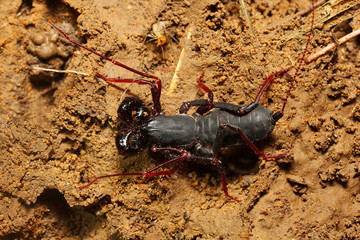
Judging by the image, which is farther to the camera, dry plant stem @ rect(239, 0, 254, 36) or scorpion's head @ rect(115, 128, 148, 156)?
dry plant stem @ rect(239, 0, 254, 36)

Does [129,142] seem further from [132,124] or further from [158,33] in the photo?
[158,33]

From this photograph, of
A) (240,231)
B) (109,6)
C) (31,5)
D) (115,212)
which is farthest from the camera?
(31,5)

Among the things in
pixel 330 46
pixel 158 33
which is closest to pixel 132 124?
pixel 158 33

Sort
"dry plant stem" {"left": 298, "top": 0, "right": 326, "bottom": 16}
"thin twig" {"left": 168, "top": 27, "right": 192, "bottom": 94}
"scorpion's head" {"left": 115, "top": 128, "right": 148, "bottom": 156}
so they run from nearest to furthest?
"scorpion's head" {"left": 115, "top": 128, "right": 148, "bottom": 156}
"dry plant stem" {"left": 298, "top": 0, "right": 326, "bottom": 16}
"thin twig" {"left": 168, "top": 27, "right": 192, "bottom": 94}

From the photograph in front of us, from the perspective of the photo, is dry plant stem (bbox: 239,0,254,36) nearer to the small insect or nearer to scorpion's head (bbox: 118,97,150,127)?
the small insect

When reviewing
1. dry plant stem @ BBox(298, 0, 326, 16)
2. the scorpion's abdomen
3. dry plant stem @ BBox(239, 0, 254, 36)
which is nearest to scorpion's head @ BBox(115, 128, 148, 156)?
the scorpion's abdomen

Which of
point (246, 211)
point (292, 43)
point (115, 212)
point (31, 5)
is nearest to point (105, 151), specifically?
point (115, 212)

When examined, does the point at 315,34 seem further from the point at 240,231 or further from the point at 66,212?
the point at 66,212
